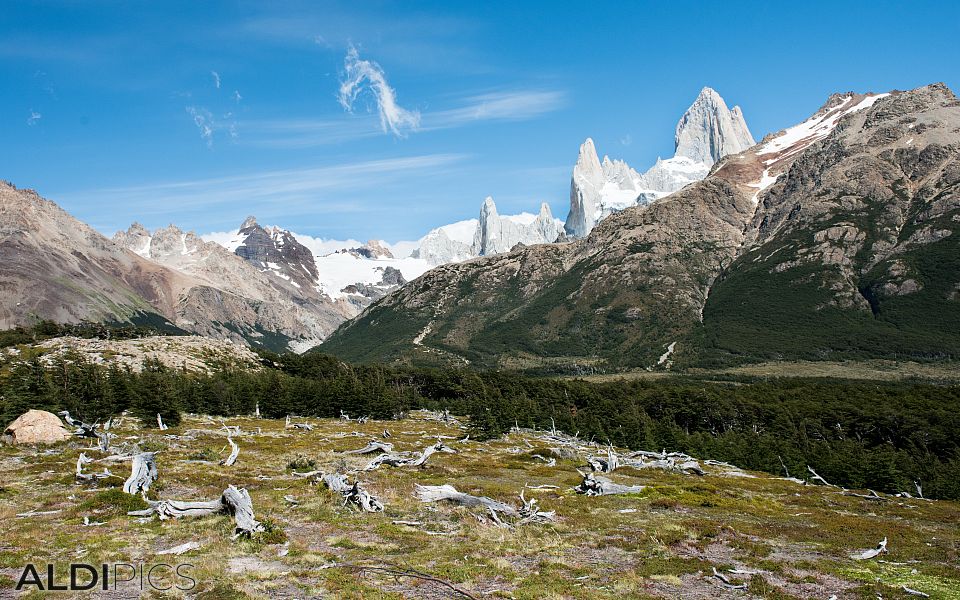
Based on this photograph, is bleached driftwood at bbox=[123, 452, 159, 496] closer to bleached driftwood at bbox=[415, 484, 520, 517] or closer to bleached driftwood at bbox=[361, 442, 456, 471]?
bleached driftwood at bbox=[415, 484, 520, 517]

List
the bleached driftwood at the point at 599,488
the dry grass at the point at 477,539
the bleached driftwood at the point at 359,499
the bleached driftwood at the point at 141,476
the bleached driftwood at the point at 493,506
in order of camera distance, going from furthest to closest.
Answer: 1. the bleached driftwood at the point at 599,488
2. the bleached driftwood at the point at 141,476
3. the bleached driftwood at the point at 359,499
4. the bleached driftwood at the point at 493,506
5. the dry grass at the point at 477,539

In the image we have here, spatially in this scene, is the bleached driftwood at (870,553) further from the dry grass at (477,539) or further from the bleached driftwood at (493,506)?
the bleached driftwood at (493,506)

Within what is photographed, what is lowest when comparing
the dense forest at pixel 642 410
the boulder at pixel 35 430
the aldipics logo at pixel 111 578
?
the dense forest at pixel 642 410

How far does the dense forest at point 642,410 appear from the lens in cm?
9475

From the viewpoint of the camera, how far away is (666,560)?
29.6 m

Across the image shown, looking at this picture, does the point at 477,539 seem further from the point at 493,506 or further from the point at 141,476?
the point at 141,476

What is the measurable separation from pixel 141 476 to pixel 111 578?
20.7 meters

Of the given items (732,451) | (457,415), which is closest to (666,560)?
(732,451)

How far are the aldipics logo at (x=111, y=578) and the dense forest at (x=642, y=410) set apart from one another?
7418 cm

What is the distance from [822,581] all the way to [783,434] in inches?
5171

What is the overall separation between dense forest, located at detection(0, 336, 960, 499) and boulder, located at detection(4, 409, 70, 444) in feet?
65.1

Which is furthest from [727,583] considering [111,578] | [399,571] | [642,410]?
[642,410]

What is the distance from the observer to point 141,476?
41.5 m

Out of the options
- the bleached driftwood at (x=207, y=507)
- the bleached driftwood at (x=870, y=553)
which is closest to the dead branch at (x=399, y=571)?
the bleached driftwood at (x=207, y=507)
